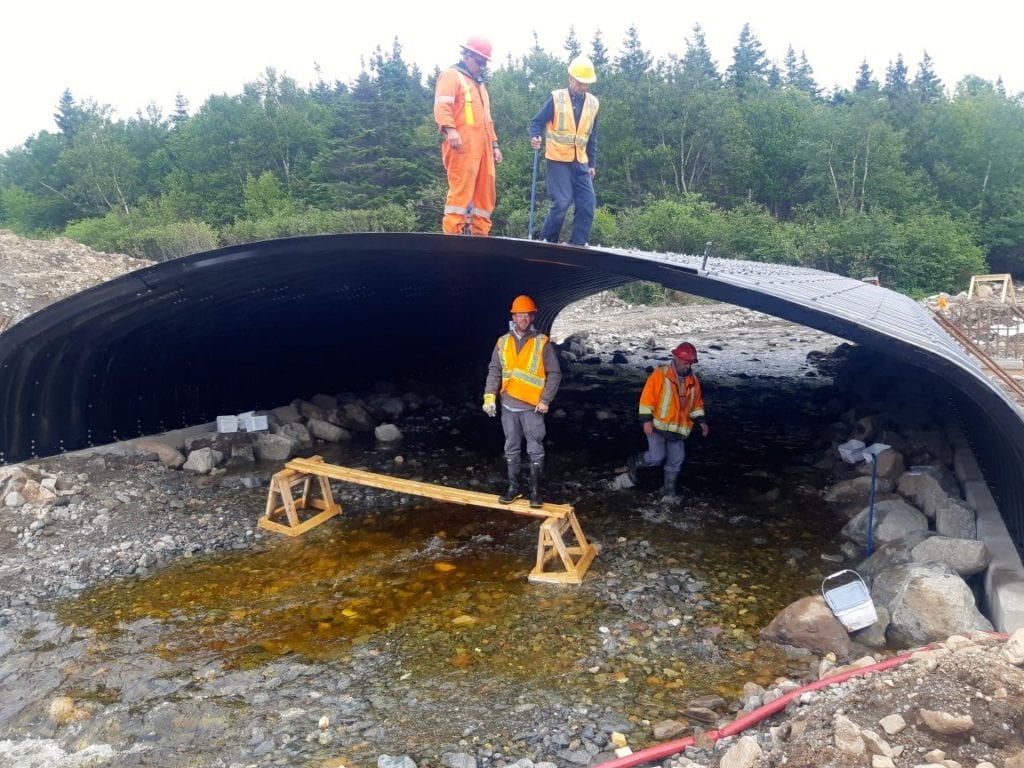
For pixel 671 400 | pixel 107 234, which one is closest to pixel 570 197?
pixel 671 400

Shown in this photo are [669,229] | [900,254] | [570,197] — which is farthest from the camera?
[669,229]

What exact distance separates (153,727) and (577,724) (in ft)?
8.13

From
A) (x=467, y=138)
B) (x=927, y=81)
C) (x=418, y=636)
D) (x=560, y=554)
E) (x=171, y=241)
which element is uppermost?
(x=927, y=81)

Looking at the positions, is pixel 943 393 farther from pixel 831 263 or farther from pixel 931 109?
pixel 931 109

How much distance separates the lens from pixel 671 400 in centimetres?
732

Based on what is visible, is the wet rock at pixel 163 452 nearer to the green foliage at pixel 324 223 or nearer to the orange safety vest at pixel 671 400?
the orange safety vest at pixel 671 400

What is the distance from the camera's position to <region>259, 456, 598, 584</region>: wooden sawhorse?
586cm

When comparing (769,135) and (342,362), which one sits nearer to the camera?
(342,362)

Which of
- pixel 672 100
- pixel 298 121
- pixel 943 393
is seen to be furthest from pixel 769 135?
pixel 943 393

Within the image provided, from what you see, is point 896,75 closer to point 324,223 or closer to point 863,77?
point 863,77

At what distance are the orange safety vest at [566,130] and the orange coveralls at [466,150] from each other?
0.71 meters

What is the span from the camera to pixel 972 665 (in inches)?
134

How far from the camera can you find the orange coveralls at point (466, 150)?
7.87m

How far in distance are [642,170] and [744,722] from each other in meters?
44.0
